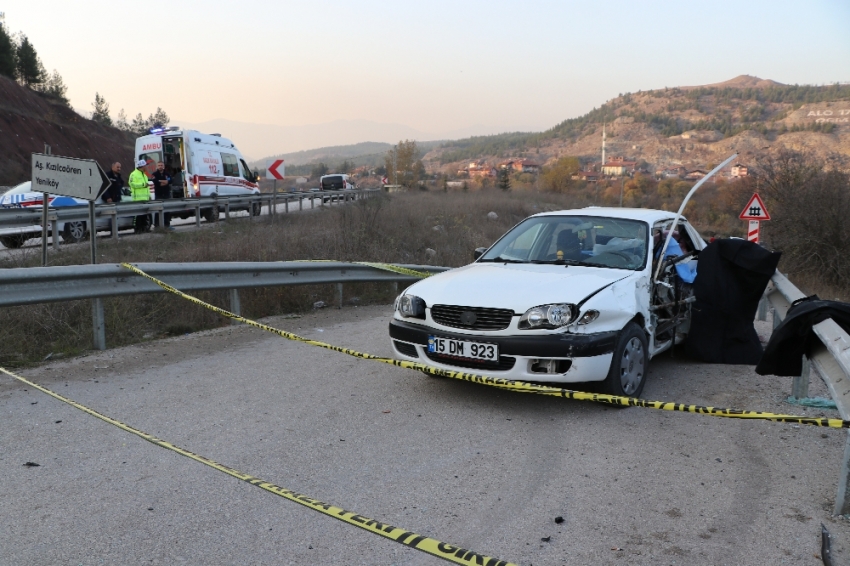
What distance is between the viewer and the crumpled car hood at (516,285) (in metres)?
5.42

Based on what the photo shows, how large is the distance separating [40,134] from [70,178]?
44.2 m

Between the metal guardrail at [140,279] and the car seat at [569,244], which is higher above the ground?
the car seat at [569,244]

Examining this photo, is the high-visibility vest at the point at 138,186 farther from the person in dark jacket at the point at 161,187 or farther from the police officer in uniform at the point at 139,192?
the person in dark jacket at the point at 161,187

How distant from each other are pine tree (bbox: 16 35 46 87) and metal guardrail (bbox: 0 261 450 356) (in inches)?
2521

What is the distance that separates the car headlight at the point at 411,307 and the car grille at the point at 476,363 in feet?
1.13

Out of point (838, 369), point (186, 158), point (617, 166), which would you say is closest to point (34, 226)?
point (186, 158)

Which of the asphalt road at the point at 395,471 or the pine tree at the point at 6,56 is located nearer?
the asphalt road at the point at 395,471

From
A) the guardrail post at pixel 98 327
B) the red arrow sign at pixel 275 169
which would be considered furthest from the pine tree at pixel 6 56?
the guardrail post at pixel 98 327

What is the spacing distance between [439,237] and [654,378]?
13.2 meters

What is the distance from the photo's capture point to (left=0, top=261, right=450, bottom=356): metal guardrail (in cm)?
629

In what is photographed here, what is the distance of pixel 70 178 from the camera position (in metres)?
8.07

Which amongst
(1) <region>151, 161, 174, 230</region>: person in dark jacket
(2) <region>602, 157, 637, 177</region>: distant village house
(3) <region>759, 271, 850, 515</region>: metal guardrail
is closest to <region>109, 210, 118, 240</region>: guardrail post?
(1) <region>151, 161, 174, 230</region>: person in dark jacket

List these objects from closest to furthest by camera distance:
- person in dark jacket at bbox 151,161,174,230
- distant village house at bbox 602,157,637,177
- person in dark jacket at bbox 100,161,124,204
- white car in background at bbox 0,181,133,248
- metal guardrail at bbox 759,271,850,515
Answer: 1. metal guardrail at bbox 759,271,850,515
2. white car in background at bbox 0,181,133,248
3. person in dark jacket at bbox 100,161,124,204
4. person in dark jacket at bbox 151,161,174,230
5. distant village house at bbox 602,157,637,177

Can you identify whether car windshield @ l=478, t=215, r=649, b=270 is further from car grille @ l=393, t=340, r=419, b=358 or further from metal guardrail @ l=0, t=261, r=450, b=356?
metal guardrail @ l=0, t=261, r=450, b=356
